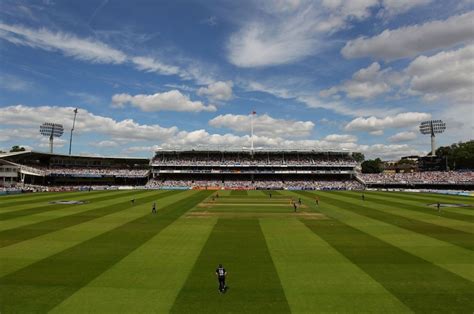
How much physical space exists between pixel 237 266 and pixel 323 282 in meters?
4.23

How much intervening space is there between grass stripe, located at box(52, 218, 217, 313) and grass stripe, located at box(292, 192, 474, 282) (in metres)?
12.4

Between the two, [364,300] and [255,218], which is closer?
[364,300]

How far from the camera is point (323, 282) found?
14359 mm

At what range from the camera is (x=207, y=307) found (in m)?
11.8

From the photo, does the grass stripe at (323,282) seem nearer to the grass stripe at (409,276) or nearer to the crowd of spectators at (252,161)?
the grass stripe at (409,276)

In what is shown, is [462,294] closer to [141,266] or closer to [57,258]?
[141,266]

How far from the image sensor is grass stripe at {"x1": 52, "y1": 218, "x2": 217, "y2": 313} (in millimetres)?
11852

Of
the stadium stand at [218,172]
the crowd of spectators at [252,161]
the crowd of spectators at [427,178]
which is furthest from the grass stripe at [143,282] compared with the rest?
the crowd of spectators at [252,161]

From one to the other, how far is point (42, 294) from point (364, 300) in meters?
12.0

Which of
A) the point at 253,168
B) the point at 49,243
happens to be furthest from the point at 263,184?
Result: the point at 49,243

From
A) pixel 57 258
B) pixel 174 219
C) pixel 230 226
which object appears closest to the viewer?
pixel 57 258

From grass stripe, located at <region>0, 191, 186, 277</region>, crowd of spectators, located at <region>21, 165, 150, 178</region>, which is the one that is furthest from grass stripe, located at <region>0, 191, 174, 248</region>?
crowd of spectators, located at <region>21, 165, 150, 178</region>

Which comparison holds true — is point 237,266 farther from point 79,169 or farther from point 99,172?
point 79,169

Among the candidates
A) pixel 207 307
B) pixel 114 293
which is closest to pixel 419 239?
pixel 207 307
